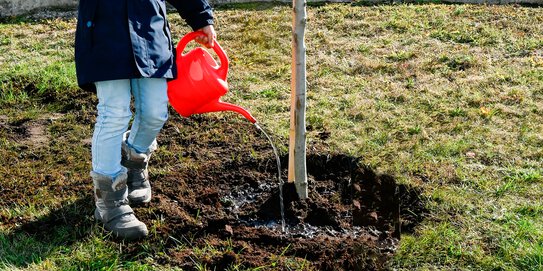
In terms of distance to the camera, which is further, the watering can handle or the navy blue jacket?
the watering can handle

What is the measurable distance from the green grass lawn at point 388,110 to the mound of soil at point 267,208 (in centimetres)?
13

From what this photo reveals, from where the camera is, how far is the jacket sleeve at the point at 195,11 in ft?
11.0

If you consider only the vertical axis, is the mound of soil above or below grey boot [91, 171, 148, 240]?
below

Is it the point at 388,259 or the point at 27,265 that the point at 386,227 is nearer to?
the point at 388,259

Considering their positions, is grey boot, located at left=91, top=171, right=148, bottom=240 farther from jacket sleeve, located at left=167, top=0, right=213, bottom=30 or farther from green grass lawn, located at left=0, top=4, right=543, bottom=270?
jacket sleeve, located at left=167, top=0, right=213, bottom=30

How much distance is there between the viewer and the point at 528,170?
12.6ft

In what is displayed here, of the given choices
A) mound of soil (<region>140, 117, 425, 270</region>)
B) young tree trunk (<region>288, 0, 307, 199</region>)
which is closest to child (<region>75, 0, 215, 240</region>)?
mound of soil (<region>140, 117, 425, 270</region>)

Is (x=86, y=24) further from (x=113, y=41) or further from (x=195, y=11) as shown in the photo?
(x=195, y=11)

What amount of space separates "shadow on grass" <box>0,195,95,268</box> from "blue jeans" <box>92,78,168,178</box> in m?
0.31

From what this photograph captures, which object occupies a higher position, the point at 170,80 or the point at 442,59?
the point at 170,80

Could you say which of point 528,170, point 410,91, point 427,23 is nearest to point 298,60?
point 528,170

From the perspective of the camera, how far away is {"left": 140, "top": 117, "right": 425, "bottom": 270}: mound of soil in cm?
322

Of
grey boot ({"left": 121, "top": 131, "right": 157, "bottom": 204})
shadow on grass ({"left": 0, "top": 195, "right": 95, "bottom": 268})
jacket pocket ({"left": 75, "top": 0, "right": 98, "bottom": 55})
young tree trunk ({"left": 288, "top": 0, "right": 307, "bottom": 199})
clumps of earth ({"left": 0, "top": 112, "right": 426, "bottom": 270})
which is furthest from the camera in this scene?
grey boot ({"left": 121, "top": 131, "right": 157, "bottom": 204})

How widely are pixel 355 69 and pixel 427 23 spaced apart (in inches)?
53.2
